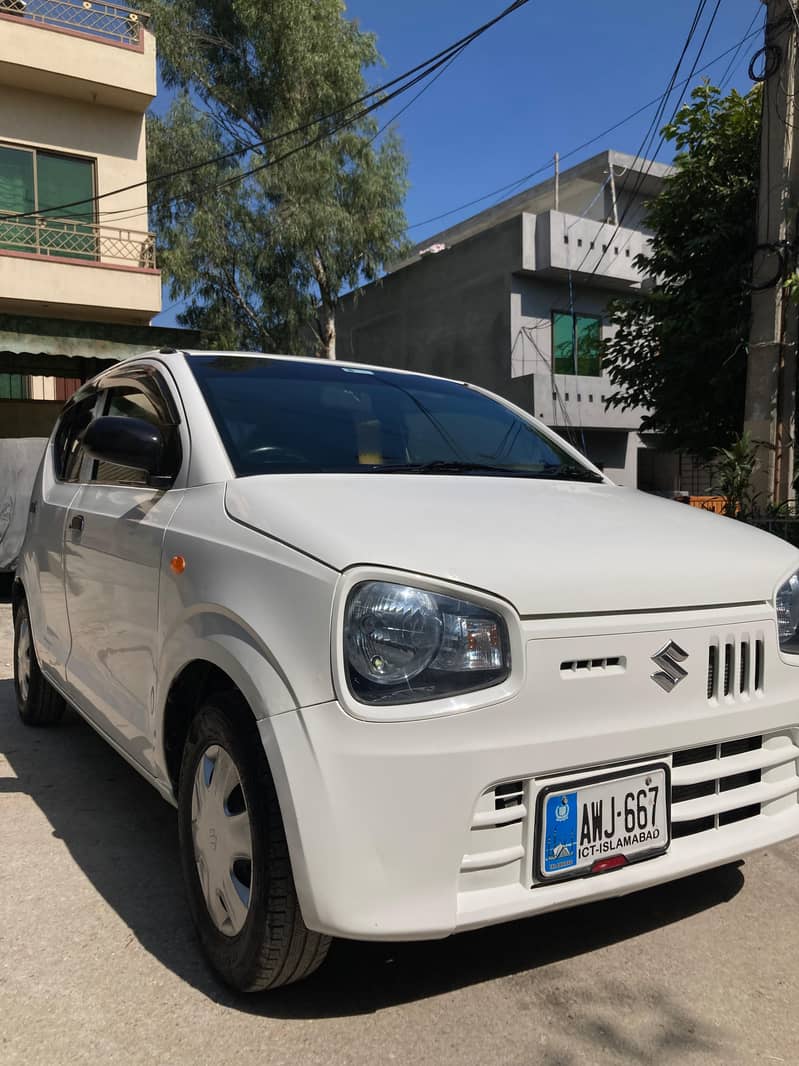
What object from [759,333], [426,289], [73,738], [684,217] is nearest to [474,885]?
[73,738]

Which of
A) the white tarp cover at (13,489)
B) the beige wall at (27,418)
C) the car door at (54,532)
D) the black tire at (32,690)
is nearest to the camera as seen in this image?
the car door at (54,532)

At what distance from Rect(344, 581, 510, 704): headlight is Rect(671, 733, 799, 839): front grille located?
579 mm

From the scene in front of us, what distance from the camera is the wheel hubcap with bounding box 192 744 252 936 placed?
2.08 metres

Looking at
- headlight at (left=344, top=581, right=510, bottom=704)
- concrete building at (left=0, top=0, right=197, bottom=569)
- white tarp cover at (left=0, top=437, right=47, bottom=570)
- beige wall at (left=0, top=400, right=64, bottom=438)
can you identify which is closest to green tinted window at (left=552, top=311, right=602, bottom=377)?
concrete building at (left=0, top=0, right=197, bottom=569)

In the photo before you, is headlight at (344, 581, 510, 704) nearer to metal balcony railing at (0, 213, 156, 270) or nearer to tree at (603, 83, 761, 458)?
tree at (603, 83, 761, 458)

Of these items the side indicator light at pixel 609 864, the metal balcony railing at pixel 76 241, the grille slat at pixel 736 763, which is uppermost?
the metal balcony railing at pixel 76 241

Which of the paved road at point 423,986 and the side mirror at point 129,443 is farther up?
the side mirror at point 129,443

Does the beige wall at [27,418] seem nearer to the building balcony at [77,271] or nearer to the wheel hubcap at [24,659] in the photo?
the building balcony at [77,271]

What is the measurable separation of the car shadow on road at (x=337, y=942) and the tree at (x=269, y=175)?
18.2 m

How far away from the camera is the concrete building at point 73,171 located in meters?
13.7

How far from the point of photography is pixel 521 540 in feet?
6.72

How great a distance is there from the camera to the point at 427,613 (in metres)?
1.83

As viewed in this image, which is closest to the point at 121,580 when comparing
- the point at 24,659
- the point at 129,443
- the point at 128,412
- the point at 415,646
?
the point at 129,443

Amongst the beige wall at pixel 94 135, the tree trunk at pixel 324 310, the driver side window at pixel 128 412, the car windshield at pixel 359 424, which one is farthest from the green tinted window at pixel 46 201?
the car windshield at pixel 359 424
